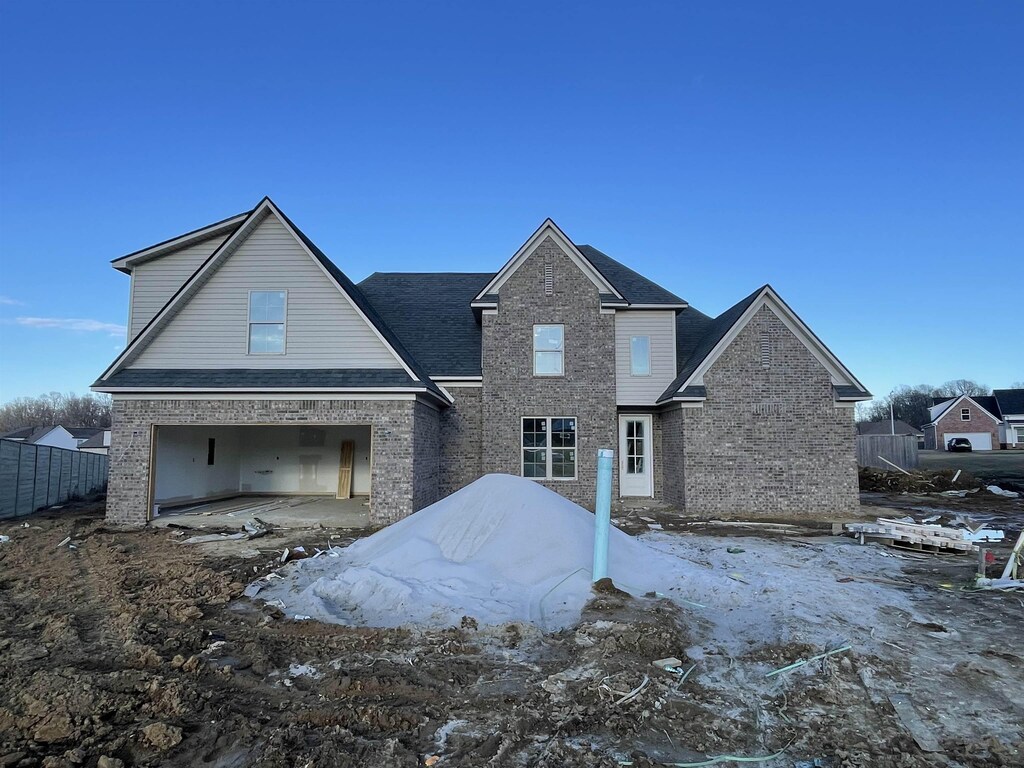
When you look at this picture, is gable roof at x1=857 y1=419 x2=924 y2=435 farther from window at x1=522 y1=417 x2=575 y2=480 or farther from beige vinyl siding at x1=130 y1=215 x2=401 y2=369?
beige vinyl siding at x1=130 y1=215 x2=401 y2=369

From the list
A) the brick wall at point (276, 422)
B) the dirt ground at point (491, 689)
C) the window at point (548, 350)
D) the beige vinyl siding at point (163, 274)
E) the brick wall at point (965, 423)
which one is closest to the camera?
the dirt ground at point (491, 689)

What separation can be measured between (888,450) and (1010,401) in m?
42.6

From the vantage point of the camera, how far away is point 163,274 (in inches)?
634

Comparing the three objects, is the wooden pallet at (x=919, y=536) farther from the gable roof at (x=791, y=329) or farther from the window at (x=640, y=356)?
the window at (x=640, y=356)

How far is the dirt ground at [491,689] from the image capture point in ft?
12.4

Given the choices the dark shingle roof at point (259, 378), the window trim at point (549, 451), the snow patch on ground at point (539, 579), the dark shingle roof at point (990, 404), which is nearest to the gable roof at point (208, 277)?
the dark shingle roof at point (259, 378)

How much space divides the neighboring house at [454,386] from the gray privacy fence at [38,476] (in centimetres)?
353

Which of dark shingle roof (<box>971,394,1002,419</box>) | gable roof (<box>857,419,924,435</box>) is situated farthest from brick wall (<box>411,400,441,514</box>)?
dark shingle roof (<box>971,394,1002,419</box>)

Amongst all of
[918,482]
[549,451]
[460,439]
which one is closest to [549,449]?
[549,451]

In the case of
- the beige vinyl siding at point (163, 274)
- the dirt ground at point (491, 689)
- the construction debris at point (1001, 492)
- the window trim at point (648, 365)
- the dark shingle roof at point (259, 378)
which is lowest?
the construction debris at point (1001, 492)

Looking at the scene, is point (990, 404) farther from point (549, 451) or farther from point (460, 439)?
point (460, 439)

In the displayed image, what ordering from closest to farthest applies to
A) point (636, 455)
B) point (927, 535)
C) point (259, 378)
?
point (927, 535)
point (259, 378)
point (636, 455)

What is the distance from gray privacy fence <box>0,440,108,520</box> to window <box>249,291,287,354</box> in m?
7.15

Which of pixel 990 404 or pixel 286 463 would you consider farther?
pixel 990 404
